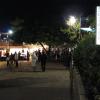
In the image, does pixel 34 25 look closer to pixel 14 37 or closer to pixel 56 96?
pixel 14 37

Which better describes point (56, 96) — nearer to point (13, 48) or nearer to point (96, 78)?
point (96, 78)

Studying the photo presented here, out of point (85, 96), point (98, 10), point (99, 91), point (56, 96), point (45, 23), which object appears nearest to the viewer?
point (98, 10)

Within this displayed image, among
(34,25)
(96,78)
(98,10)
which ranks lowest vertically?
(96,78)

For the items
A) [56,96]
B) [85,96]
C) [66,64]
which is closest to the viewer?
[85,96]

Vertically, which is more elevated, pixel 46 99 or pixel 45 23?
pixel 45 23

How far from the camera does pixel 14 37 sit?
280 ft

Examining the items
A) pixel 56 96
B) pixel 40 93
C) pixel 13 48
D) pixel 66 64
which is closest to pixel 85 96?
pixel 56 96

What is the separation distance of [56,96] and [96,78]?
7.73 meters

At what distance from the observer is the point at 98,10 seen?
8.84m

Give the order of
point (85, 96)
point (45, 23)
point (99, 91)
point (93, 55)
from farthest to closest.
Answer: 1. point (45, 23)
2. point (85, 96)
3. point (93, 55)
4. point (99, 91)

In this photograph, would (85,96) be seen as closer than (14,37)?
Yes

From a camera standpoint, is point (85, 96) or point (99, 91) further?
point (85, 96)

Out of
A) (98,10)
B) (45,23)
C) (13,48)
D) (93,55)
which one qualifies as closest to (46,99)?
(93,55)

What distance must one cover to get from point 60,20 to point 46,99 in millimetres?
68415
